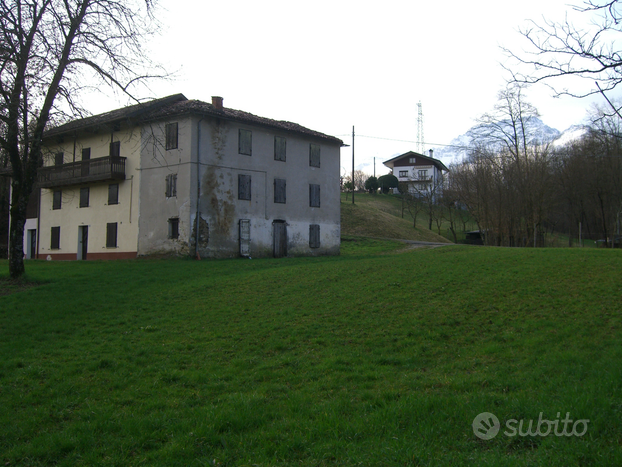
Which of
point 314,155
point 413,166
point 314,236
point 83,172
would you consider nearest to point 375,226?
point 314,236

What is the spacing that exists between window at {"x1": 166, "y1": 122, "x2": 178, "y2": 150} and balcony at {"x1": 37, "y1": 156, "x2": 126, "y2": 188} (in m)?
3.68

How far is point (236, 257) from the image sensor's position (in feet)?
96.2

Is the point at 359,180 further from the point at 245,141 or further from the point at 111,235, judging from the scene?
the point at 111,235

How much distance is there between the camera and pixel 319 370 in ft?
25.4

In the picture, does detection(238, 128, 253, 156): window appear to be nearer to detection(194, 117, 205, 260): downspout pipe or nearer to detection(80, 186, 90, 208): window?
detection(194, 117, 205, 260): downspout pipe

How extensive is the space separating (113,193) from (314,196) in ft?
45.0

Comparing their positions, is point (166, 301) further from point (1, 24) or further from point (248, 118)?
point (248, 118)

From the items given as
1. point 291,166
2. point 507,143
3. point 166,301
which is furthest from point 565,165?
point 166,301

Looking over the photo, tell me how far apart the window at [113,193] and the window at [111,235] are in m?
1.47

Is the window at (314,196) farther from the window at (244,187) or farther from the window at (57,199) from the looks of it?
the window at (57,199)

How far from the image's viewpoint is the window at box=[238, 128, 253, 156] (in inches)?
1189

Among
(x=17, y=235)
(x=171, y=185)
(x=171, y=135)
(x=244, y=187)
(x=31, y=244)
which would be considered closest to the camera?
(x=17, y=235)

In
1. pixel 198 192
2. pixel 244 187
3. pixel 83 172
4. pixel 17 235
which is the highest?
pixel 83 172

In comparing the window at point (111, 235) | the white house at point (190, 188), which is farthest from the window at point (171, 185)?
the window at point (111, 235)
